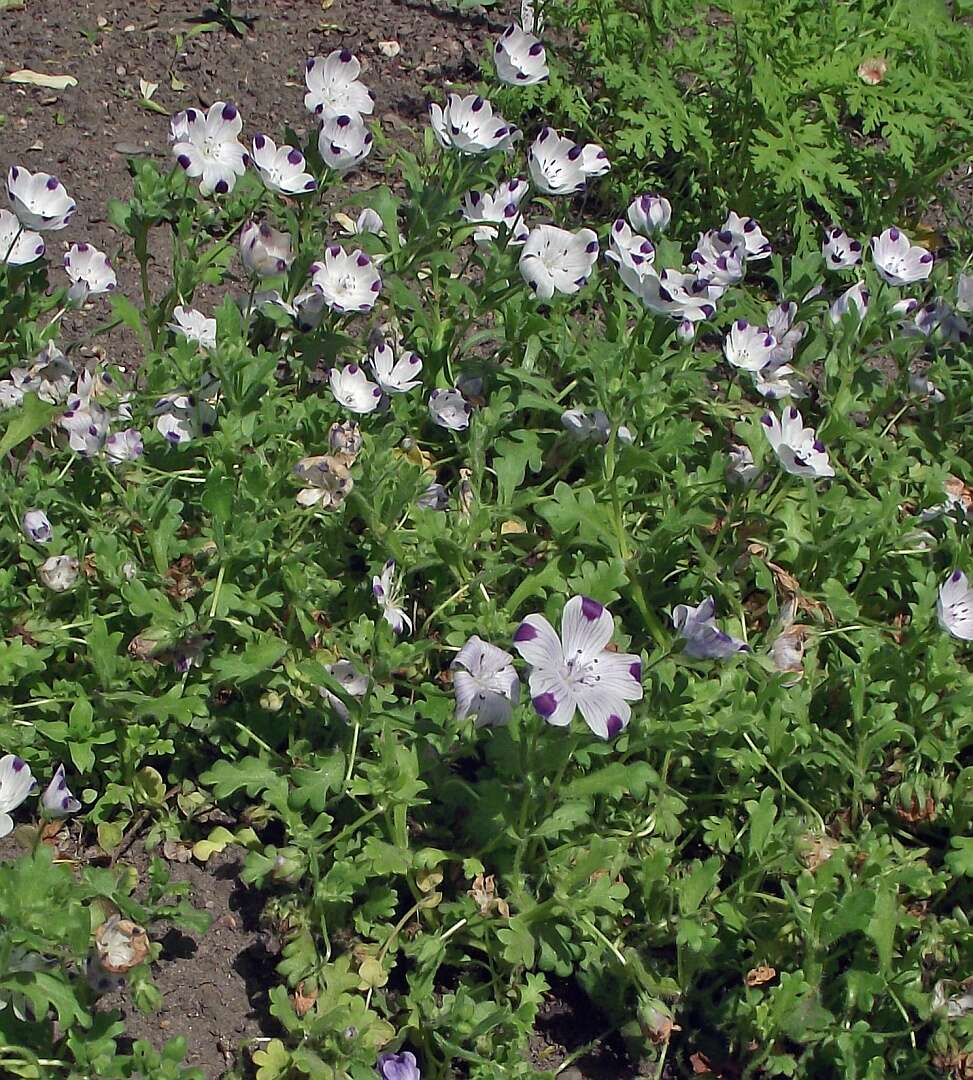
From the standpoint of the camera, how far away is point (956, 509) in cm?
341

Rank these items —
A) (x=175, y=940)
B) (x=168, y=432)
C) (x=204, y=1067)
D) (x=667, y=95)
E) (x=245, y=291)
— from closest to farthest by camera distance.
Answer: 1. (x=204, y=1067)
2. (x=175, y=940)
3. (x=168, y=432)
4. (x=245, y=291)
5. (x=667, y=95)

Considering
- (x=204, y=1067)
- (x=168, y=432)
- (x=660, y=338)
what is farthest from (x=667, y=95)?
(x=204, y=1067)

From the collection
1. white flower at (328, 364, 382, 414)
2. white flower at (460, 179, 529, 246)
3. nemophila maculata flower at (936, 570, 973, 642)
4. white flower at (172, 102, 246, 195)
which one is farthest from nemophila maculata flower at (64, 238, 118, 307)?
nemophila maculata flower at (936, 570, 973, 642)

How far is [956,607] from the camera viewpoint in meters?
3.04

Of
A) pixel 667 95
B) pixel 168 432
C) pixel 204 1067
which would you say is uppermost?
pixel 667 95

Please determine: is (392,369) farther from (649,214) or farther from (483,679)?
(483,679)

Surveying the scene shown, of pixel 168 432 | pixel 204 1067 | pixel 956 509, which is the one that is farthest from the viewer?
pixel 956 509

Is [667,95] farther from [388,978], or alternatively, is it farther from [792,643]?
[388,978]

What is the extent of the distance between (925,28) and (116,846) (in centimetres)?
373

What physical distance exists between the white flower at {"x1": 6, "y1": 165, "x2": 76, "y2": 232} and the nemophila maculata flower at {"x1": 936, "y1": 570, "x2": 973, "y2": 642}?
2363mm

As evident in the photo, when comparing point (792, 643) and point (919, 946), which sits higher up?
point (792, 643)

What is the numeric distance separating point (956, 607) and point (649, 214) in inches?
54.2

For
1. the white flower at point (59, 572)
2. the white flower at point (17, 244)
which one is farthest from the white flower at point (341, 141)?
the white flower at point (59, 572)

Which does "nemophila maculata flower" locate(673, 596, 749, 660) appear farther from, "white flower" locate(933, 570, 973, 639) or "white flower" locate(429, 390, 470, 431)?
"white flower" locate(429, 390, 470, 431)
